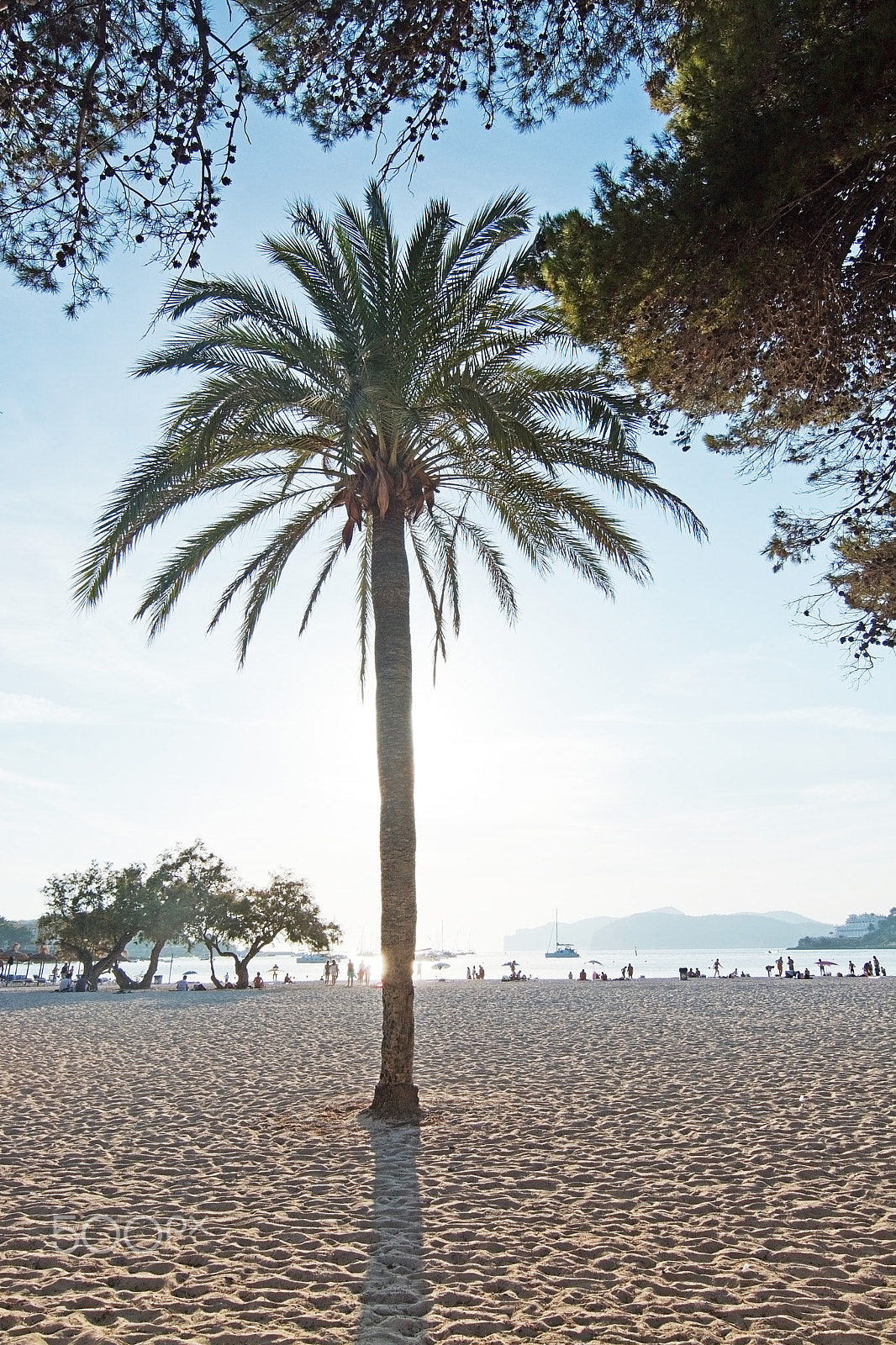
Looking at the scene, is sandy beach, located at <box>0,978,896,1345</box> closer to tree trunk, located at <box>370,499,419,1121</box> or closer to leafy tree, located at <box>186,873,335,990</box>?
tree trunk, located at <box>370,499,419,1121</box>

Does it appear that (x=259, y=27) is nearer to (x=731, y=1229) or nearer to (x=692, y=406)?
(x=692, y=406)

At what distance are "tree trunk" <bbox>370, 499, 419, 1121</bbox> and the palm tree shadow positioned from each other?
3.56 ft

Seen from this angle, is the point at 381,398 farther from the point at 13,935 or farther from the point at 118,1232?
the point at 13,935

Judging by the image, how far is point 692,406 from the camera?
6703mm

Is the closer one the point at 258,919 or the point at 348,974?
the point at 258,919

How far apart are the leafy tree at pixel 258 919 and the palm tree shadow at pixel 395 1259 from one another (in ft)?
120

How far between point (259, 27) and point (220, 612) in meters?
7.94

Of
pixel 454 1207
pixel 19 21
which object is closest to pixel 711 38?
pixel 19 21

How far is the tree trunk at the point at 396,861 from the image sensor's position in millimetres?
9281

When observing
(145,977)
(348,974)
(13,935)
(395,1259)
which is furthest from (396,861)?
(13,935)

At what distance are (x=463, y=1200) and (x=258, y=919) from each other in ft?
127

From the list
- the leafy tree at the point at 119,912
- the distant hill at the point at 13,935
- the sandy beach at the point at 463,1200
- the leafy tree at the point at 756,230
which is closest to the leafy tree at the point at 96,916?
the leafy tree at the point at 119,912

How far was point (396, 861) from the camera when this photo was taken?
9.44 metres

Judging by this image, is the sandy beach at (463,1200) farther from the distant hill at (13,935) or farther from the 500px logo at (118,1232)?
the distant hill at (13,935)
